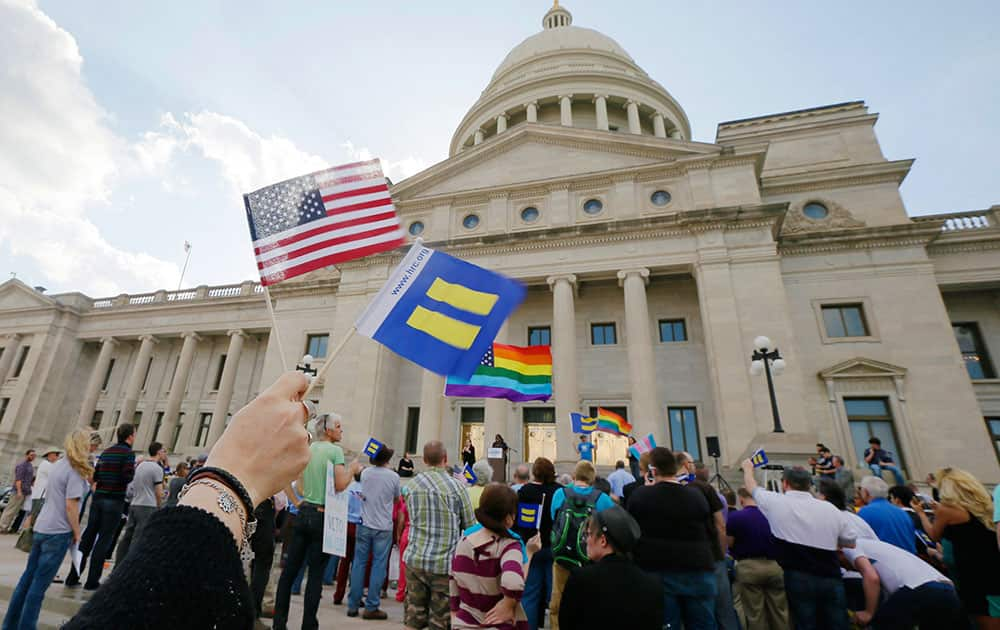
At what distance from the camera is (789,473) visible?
4984mm

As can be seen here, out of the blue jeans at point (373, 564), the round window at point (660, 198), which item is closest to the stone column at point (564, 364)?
the round window at point (660, 198)

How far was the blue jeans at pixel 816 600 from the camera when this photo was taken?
14.6ft

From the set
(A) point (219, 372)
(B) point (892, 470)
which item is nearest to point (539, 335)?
(B) point (892, 470)

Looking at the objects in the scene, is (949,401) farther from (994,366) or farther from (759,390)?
(759,390)

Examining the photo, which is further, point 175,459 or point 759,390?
point 175,459

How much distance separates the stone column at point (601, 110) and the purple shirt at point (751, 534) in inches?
1306

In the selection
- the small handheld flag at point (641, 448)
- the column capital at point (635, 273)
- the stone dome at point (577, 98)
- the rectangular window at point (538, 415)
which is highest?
the stone dome at point (577, 98)

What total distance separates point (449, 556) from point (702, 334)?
1899 cm

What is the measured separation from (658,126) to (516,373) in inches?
1228

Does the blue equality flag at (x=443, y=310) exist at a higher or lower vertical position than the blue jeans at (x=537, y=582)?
higher

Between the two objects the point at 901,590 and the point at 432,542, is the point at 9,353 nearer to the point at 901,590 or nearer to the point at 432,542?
the point at 432,542

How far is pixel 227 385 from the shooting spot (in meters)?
28.9

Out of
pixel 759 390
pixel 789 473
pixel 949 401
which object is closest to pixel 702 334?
pixel 759 390

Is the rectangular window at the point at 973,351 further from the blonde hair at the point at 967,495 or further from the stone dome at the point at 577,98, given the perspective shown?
the stone dome at the point at 577,98
